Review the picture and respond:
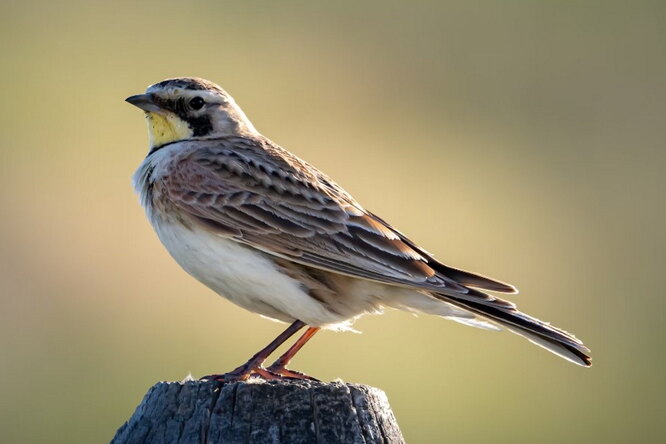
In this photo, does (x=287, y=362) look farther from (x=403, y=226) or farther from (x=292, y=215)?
(x=403, y=226)

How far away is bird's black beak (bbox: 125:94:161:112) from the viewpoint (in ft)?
25.0

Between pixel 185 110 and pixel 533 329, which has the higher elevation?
pixel 185 110

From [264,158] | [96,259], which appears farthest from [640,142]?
[264,158]

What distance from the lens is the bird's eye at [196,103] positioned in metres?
7.80

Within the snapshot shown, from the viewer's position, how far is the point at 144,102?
7.66 metres

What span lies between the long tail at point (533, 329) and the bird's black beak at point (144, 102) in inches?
93.6

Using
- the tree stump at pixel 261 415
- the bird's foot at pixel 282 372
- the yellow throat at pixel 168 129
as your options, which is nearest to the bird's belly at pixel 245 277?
the bird's foot at pixel 282 372

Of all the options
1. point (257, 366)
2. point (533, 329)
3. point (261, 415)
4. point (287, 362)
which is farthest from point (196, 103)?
point (261, 415)

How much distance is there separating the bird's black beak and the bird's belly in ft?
3.31

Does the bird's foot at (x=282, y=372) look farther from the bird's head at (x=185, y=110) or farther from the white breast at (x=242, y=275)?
the bird's head at (x=185, y=110)

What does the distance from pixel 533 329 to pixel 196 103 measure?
2.69 meters

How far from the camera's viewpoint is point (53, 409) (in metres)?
13.6

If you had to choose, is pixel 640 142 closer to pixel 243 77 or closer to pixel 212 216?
pixel 243 77

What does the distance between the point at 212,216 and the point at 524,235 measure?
11.4 meters
